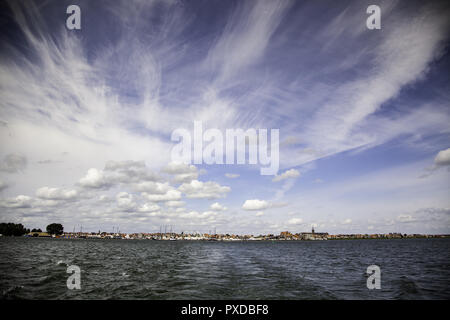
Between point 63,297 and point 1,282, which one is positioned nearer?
point 63,297

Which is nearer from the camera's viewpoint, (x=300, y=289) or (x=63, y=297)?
(x=63, y=297)

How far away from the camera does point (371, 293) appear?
22.0 meters
